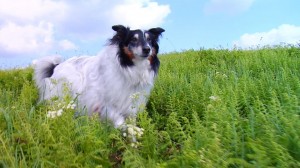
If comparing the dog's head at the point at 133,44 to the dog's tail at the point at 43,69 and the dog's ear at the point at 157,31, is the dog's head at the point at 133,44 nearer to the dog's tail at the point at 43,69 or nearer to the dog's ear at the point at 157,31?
the dog's ear at the point at 157,31

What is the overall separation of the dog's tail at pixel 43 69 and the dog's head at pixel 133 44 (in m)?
1.76

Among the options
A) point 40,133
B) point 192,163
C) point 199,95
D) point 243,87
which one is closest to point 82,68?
point 199,95

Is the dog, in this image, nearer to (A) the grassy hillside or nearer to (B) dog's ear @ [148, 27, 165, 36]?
(B) dog's ear @ [148, 27, 165, 36]

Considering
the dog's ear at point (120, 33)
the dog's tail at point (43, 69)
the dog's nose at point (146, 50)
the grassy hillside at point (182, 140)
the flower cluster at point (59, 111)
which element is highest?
the dog's ear at point (120, 33)

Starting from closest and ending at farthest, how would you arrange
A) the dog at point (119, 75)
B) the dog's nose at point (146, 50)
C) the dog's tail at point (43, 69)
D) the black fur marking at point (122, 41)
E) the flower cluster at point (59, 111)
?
1. the flower cluster at point (59, 111)
2. the dog's nose at point (146, 50)
3. the dog at point (119, 75)
4. the black fur marking at point (122, 41)
5. the dog's tail at point (43, 69)

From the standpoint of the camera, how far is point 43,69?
8195 mm

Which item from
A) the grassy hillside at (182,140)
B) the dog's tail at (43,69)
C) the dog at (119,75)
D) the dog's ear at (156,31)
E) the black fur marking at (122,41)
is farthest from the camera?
the dog's tail at (43,69)

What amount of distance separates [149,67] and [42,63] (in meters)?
2.46

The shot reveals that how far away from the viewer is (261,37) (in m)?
12.8

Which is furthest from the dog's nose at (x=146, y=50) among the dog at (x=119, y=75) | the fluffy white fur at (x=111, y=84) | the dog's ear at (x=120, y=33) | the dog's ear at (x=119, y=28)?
the dog's ear at (x=119, y=28)

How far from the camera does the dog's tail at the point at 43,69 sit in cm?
814

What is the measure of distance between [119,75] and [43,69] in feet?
6.87

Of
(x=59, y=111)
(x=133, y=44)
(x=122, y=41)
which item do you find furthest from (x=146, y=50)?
(x=59, y=111)

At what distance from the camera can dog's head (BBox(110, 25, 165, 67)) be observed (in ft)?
21.9
